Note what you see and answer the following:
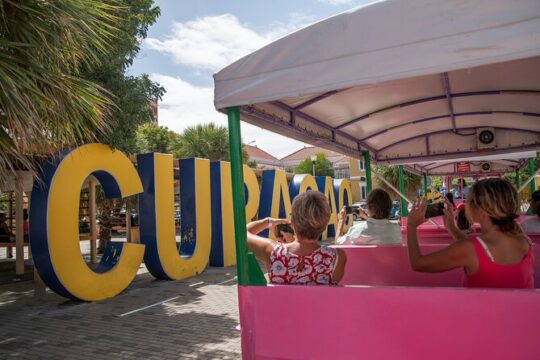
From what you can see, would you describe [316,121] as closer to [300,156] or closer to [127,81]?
[127,81]

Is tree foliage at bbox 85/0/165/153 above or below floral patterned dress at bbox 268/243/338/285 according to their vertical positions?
above

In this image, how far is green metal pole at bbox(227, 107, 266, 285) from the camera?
2.84 metres

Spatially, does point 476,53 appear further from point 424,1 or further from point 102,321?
point 102,321

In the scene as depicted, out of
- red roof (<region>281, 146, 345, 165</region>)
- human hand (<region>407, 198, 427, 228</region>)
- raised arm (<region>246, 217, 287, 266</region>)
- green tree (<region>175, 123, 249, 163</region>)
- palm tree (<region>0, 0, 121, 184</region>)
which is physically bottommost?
raised arm (<region>246, 217, 287, 266</region>)

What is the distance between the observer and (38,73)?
477cm

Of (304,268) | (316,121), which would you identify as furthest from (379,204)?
(304,268)

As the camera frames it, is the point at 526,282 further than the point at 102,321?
No

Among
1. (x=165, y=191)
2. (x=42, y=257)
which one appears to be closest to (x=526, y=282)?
(x=42, y=257)

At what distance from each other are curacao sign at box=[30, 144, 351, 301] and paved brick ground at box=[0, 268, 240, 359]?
Result: 0.46 meters

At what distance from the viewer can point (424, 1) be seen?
2234 millimetres

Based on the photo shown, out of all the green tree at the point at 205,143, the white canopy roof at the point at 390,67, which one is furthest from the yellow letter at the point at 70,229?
the green tree at the point at 205,143

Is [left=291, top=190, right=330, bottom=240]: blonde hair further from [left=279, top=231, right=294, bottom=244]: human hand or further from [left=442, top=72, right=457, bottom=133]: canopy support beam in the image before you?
[left=442, top=72, right=457, bottom=133]: canopy support beam

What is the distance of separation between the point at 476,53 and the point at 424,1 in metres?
0.36

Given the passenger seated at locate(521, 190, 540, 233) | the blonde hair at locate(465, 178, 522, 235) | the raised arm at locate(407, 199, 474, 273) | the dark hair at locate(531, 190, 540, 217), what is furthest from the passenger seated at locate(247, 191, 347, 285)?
the dark hair at locate(531, 190, 540, 217)
